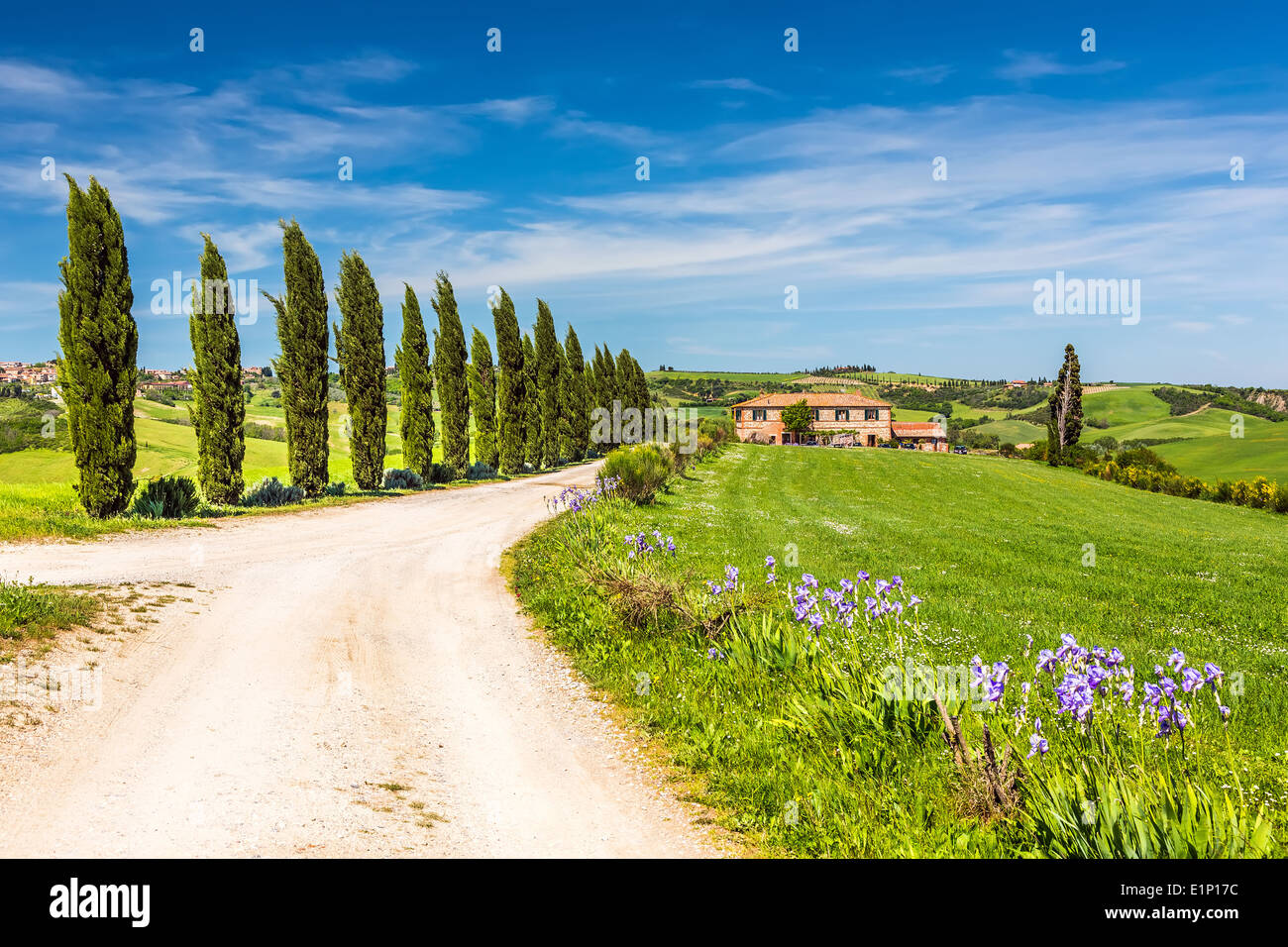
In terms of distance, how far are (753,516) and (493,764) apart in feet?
51.5

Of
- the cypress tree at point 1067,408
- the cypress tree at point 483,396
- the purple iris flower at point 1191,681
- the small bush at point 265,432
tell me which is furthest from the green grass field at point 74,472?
the cypress tree at point 1067,408

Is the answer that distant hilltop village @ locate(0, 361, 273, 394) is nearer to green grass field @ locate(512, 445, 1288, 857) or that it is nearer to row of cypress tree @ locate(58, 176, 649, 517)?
row of cypress tree @ locate(58, 176, 649, 517)

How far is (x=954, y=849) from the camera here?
13.6ft

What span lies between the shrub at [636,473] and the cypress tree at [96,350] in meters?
12.0

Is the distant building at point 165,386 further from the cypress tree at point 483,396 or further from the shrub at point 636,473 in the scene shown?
the shrub at point 636,473

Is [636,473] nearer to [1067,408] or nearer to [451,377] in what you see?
[451,377]

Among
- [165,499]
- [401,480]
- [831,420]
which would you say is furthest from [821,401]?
[165,499]

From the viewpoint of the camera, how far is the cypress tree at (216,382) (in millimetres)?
17859

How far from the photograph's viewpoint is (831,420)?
3610 inches

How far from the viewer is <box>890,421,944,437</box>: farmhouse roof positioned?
94.0 metres

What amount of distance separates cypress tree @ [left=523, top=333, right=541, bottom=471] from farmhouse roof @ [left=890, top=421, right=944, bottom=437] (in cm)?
6616
